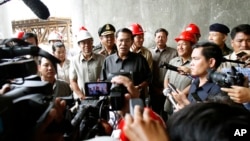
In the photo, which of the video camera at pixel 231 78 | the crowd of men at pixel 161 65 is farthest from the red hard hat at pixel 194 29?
the video camera at pixel 231 78

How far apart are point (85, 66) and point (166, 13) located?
1591mm

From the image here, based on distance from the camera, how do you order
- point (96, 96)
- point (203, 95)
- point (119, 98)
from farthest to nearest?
point (203, 95) → point (96, 96) → point (119, 98)

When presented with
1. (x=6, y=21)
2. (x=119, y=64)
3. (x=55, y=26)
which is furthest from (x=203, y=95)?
(x=55, y=26)

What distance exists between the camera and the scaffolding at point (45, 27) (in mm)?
7756

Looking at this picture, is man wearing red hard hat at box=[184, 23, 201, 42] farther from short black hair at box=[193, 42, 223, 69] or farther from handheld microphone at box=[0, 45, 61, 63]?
handheld microphone at box=[0, 45, 61, 63]

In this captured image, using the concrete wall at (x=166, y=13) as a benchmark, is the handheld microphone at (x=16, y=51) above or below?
below

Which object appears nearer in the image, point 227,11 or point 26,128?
point 26,128

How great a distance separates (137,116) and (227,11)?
3.48 m

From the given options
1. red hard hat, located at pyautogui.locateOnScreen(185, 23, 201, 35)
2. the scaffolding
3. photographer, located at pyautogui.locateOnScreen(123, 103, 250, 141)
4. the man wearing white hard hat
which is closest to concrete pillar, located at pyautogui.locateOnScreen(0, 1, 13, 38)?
the man wearing white hard hat

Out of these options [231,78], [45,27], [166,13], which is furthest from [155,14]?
[45,27]

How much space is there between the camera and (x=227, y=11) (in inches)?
155

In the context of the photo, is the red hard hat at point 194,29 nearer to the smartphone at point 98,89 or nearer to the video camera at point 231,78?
the video camera at point 231,78

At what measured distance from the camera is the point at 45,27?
313 inches

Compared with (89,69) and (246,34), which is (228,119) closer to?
(246,34)
